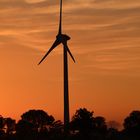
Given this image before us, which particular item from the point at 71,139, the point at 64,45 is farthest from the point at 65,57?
the point at 71,139

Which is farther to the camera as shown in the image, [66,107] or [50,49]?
→ [50,49]

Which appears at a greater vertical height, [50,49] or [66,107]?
[50,49]

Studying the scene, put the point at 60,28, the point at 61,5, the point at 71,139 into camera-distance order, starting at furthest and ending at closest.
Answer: the point at 71,139
the point at 60,28
the point at 61,5

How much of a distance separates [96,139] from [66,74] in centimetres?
3777

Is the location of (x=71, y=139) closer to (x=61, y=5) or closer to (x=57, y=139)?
(x=57, y=139)

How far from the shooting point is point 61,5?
540ft

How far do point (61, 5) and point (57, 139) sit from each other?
1922 inches

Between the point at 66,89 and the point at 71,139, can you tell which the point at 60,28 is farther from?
the point at 71,139

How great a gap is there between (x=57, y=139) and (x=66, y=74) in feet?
118

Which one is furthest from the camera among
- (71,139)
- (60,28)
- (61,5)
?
(71,139)

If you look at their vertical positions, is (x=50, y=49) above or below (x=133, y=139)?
above

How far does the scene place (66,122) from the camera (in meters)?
172

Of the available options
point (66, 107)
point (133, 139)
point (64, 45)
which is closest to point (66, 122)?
point (66, 107)

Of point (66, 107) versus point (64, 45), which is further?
point (64, 45)
